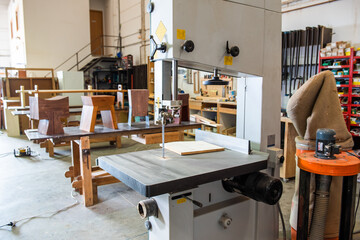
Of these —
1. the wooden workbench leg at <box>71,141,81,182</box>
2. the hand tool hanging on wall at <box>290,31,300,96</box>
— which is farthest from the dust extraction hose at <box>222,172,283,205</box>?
the hand tool hanging on wall at <box>290,31,300,96</box>

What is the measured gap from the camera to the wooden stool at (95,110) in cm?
263

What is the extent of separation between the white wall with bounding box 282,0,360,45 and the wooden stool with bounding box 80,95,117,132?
3240mm

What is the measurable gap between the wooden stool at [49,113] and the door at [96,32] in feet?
26.5

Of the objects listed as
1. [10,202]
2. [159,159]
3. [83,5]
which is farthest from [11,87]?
[159,159]

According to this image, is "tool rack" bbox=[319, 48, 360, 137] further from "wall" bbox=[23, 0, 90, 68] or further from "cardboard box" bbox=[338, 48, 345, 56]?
"wall" bbox=[23, 0, 90, 68]

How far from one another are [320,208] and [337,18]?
3.16 metres

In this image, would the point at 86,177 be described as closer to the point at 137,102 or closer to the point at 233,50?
the point at 137,102

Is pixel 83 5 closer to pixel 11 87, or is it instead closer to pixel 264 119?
pixel 11 87

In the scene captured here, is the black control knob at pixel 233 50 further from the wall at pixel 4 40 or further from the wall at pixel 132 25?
the wall at pixel 4 40

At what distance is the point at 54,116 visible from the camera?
2529mm

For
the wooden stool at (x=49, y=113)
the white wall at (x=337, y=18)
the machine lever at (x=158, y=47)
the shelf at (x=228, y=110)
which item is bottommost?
the shelf at (x=228, y=110)

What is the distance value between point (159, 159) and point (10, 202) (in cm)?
217

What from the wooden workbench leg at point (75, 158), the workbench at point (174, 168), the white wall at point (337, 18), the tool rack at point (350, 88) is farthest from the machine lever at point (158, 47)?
the white wall at point (337, 18)

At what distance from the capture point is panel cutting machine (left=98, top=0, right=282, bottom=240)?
128cm
